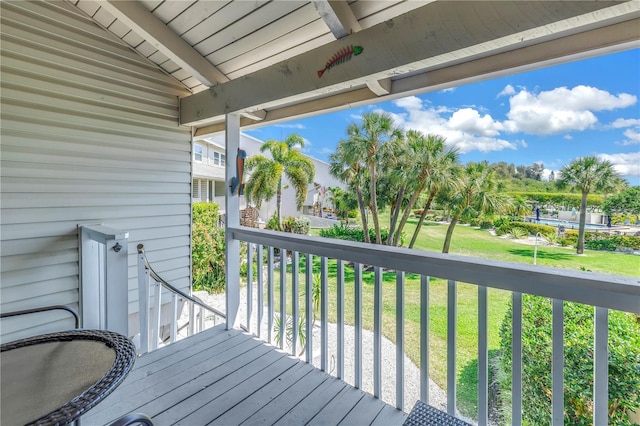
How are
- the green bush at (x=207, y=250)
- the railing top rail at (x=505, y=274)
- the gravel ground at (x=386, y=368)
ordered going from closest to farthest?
the railing top rail at (x=505, y=274) → the gravel ground at (x=386, y=368) → the green bush at (x=207, y=250)

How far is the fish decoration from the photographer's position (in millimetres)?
1639

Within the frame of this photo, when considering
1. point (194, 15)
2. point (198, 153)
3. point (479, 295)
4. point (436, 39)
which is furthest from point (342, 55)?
point (198, 153)

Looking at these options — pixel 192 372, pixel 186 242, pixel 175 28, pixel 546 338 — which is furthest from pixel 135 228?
pixel 546 338

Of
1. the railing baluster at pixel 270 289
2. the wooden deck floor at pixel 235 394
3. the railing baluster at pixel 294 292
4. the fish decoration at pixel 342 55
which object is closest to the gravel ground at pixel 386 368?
the railing baluster at pixel 270 289

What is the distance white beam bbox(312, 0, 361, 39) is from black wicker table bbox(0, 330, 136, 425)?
6.05 ft

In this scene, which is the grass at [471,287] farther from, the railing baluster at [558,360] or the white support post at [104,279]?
the white support post at [104,279]

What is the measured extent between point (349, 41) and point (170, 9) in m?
1.40

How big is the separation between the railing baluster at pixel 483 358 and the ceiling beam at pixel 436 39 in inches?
44.4

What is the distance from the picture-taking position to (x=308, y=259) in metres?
2.15

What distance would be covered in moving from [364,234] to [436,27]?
3730 mm

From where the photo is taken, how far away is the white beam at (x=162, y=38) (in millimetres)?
2094

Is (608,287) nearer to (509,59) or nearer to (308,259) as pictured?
(509,59)

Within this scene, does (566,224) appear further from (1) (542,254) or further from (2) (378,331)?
(2) (378,331)

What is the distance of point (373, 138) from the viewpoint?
5633mm
